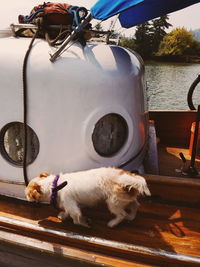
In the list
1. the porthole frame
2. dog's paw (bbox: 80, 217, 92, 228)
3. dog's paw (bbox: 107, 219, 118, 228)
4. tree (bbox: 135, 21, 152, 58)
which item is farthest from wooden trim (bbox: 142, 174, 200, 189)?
tree (bbox: 135, 21, 152, 58)

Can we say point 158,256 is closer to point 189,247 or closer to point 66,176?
point 189,247

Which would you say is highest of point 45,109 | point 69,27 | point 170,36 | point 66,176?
point 170,36

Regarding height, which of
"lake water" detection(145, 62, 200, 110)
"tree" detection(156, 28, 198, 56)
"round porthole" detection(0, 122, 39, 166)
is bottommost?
"lake water" detection(145, 62, 200, 110)

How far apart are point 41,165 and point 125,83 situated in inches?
50.1

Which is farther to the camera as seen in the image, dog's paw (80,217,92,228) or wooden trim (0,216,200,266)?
dog's paw (80,217,92,228)

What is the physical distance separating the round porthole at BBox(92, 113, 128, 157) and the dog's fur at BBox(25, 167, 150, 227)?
0.49 metres

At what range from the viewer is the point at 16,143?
3.32 meters

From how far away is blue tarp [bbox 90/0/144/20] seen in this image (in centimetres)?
273

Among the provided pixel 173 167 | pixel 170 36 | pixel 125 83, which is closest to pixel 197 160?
pixel 173 167

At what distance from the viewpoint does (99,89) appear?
306cm

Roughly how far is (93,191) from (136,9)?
238cm

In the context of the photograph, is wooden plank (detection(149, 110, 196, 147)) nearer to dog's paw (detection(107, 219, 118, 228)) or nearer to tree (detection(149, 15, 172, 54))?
dog's paw (detection(107, 219, 118, 228))

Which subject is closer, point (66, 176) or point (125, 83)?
point (66, 176)

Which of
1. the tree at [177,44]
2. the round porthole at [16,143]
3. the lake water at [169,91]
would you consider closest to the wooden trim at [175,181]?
the round porthole at [16,143]
